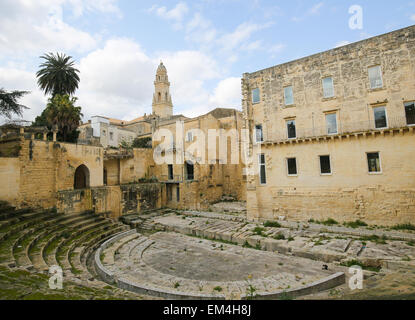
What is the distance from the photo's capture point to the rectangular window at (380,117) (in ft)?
45.8

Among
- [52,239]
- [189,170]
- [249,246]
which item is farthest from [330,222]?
[52,239]

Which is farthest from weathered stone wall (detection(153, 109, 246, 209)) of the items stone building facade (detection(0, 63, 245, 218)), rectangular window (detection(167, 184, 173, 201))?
rectangular window (detection(167, 184, 173, 201))

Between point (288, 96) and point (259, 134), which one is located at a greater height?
point (288, 96)

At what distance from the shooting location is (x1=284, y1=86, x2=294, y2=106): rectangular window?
16953 millimetres

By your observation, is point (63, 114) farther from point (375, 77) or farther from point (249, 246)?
point (375, 77)

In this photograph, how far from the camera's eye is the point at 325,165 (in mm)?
15570

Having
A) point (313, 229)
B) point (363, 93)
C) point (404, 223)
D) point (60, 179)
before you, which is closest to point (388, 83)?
point (363, 93)

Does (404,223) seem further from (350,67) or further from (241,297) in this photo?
(241,297)

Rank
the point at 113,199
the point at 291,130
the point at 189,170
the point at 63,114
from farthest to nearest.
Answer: the point at 189,170, the point at 63,114, the point at 113,199, the point at 291,130

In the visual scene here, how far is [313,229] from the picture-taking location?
14547mm

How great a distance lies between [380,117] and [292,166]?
6.19m

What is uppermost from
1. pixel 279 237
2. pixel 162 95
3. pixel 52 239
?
pixel 162 95

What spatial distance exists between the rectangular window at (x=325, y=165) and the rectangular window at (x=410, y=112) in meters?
4.84

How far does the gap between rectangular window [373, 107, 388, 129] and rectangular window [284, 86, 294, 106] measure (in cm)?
529
